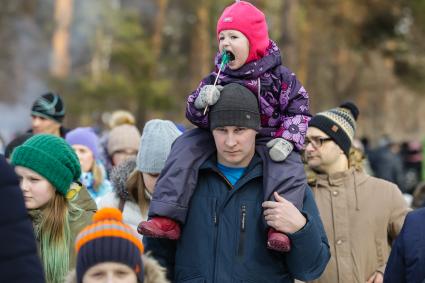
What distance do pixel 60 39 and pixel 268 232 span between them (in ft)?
108

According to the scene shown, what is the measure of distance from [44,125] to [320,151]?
316 centimetres

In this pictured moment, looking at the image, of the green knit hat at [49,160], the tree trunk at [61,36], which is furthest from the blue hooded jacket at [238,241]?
the tree trunk at [61,36]

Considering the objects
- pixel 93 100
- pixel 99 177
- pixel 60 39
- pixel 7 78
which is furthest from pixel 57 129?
pixel 7 78

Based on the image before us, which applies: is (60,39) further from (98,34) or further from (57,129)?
(57,129)

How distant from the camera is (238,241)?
3.64m

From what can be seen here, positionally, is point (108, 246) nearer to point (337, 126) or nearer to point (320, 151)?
point (320, 151)

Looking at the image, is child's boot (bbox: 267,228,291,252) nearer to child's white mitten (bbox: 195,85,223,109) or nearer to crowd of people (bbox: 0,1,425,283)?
crowd of people (bbox: 0,1,425,283)

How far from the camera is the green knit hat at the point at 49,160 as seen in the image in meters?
4.08

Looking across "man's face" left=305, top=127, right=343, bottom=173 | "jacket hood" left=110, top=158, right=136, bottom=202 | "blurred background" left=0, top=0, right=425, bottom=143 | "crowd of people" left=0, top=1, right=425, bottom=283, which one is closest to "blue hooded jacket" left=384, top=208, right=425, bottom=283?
"crowd of people" left=0, top=1, right=425, bottom=283

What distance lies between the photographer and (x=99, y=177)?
21.7 feet

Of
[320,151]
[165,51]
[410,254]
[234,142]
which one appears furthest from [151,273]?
[165,51]

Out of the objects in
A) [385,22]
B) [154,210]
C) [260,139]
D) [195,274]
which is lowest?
[195,274]

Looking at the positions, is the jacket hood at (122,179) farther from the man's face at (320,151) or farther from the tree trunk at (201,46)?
the tree trunk at (201,46)

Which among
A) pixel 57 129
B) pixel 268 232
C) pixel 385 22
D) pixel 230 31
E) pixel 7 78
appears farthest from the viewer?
pixel 7 78
